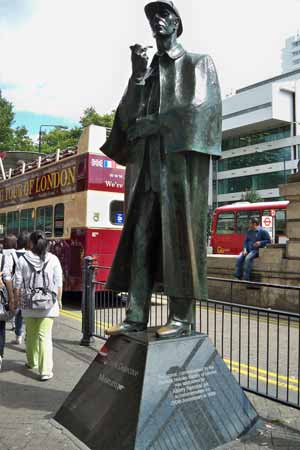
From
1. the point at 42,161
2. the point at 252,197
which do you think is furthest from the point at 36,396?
the point at 252,197

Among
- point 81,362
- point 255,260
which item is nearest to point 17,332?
point 81,362

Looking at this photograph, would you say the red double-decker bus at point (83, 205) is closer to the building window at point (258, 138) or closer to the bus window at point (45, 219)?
the bus window at point (45, 219)

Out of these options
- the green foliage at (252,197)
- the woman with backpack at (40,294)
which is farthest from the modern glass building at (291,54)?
the woman with backpack at (40,294)

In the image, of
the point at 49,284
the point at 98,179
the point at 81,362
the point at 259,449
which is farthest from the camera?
the point at 98,179

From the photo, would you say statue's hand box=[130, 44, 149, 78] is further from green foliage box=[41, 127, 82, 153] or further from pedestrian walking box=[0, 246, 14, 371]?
green foliage box=[41, 127, 82, 153]

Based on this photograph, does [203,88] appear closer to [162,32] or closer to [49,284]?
[162,32]

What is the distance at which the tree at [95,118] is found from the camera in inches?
1258

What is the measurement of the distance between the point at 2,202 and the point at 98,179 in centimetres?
560

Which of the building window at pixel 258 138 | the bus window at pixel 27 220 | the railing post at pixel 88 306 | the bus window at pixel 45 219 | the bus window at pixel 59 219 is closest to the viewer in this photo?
the railing post at pixel 88 306

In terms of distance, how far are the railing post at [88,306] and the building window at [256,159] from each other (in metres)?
60.0

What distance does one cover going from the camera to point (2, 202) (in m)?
15.4

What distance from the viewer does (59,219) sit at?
12000 mm

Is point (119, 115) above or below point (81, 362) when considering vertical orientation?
above

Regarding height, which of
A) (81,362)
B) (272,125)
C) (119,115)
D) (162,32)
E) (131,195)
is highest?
(272,125)
